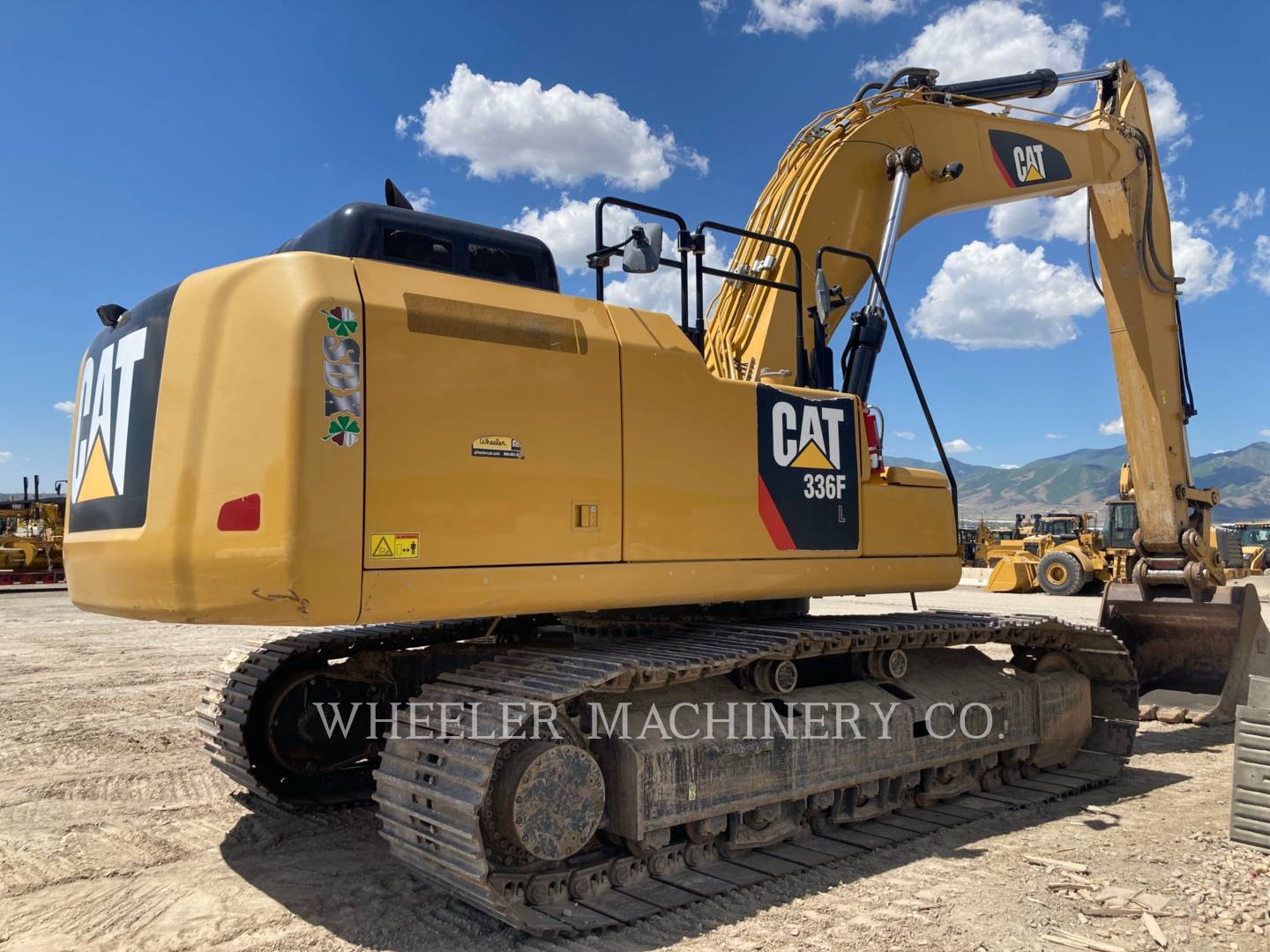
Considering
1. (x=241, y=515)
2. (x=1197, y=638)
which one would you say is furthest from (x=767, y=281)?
(x=1197, y=638)

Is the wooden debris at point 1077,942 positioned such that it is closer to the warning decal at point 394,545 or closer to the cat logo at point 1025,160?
the warning decal at point 394,545

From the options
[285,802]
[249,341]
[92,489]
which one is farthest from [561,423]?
[285,802]

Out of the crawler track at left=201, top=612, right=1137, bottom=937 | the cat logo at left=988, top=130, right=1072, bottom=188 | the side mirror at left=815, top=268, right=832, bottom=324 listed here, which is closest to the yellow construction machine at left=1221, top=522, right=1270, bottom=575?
the cat logo at left=988, top=130, right=1072, bottom=188

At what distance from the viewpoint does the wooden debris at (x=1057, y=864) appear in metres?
4.93

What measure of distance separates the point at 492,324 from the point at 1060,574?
77.7 ft

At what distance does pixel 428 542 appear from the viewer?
402 centimetres

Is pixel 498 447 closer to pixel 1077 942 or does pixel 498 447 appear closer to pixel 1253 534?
pixel 1077 942

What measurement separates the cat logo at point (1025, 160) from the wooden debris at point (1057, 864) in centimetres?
521

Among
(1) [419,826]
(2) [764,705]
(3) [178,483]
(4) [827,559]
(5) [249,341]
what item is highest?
(5) [249,341]

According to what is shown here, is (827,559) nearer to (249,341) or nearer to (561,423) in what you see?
(561,423)

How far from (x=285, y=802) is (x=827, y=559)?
344 centimetres

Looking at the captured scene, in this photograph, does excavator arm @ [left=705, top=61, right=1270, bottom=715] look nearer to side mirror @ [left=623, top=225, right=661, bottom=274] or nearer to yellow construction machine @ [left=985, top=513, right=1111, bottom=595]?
side mirror @ [left=623, top=225, right=661, bottom=274]

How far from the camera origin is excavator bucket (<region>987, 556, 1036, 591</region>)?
25.9m

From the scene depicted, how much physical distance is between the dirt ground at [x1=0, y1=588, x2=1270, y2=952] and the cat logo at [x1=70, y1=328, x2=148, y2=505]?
6.12 ft
